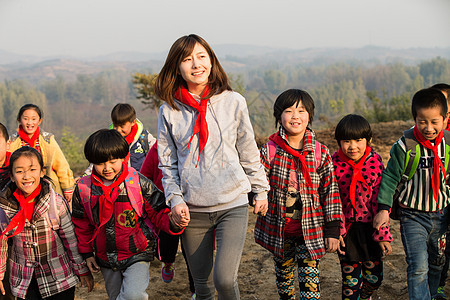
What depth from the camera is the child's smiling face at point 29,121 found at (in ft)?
14.9

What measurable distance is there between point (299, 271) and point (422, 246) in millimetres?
871

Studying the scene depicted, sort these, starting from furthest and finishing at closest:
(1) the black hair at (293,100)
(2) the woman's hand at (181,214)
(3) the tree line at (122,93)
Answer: (3) the tree line at (122,93) < (1) the black hair at (293,100) < (2) the woman's hand at (181,214)

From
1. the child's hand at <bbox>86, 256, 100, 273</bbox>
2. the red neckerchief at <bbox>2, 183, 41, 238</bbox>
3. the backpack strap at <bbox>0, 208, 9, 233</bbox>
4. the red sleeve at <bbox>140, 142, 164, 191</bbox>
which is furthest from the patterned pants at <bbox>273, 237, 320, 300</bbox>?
the backpack strap at <bbox>0, 208, 9, 233</bbox>

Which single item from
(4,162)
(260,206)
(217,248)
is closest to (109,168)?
(217,248)

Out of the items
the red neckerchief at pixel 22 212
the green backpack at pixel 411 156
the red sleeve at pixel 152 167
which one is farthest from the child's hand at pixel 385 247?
the red neckerchief at pixel 22 212

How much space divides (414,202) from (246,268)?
86.5 inches

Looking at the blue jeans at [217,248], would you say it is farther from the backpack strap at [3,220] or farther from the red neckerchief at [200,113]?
the backpack strap at [3,220]

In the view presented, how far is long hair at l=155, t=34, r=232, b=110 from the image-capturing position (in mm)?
2621

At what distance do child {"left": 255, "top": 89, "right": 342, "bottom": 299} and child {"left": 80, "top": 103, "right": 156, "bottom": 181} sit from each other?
208 centimetres

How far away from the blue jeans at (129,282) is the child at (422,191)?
5.42ft

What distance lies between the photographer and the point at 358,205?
309cm

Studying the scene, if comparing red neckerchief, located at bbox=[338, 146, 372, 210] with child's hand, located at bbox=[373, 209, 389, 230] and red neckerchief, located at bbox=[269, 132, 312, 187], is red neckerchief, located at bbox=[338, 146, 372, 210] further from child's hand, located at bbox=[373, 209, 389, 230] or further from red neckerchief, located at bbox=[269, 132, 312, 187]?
red neckerchief, located at bbox=[269, 132, 312, 187]

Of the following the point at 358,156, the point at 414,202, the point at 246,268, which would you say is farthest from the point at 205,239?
the point at 246,268

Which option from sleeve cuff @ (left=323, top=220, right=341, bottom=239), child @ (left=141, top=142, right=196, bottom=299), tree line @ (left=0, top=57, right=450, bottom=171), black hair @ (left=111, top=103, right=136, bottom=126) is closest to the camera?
sleeve cuff @ (left=323, top=220, right=341, bottom=239)
